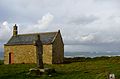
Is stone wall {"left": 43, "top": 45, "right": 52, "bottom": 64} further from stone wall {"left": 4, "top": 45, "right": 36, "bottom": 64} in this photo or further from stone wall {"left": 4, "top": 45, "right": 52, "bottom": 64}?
stone wall {"left": 4, "top": 45, "right": 36, "bottom": 64}

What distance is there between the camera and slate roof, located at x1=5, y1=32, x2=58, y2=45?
55.0m

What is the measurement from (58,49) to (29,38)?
266 inches

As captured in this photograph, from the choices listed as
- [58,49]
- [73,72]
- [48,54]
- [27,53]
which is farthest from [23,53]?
[73,72]

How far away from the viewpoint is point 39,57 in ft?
98.2

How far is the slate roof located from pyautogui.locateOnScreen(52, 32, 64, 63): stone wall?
123 cm

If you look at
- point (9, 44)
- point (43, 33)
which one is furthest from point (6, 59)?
point (43, 33)

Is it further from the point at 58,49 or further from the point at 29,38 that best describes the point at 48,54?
the point at 29,38

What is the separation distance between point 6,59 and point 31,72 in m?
33.7

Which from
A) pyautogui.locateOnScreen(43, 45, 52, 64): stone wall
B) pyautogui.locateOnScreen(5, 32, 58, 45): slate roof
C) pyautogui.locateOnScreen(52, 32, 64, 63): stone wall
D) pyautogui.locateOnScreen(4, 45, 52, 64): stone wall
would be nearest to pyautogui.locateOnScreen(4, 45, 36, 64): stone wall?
pyautogui.locateOnScreen(4, 45, 52, 64): stone wall

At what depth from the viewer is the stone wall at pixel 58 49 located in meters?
54.5

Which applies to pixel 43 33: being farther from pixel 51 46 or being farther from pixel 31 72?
pixel 31 72

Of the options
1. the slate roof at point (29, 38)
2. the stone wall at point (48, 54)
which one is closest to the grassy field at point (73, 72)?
the stone wall at point (48, 54)

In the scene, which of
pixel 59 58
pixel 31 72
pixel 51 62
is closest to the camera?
pixel 31 72

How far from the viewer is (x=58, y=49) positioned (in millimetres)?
56281
